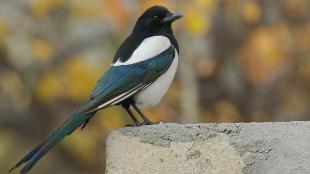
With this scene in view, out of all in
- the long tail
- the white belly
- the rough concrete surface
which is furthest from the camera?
the white belly

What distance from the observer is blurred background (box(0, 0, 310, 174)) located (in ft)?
25.2

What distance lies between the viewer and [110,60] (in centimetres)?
768

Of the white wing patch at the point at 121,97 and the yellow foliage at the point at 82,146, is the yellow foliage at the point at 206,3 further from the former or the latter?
the white wing patch at the point at 121,97

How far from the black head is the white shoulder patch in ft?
0.24

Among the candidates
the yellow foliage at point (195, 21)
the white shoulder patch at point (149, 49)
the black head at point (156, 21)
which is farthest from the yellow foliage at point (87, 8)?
the white shoulder patch at point (149, 49)

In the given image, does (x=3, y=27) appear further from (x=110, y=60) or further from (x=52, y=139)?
(x=52, y=139)

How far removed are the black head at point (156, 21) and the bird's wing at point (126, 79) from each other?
0.15 meters

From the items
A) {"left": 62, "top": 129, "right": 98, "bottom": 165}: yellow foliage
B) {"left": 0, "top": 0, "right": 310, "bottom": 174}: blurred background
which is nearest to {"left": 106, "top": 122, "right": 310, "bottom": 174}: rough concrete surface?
{"left": 0, "top": 0, "right": 310, "bottom": 174}: blurred background

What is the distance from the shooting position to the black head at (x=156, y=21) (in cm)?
382

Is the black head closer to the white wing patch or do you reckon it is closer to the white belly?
the white belly

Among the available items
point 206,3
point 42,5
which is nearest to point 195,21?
point 206,3

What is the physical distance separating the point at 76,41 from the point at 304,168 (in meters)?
5.35

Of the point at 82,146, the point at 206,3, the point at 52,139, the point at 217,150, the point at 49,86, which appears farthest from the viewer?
the point at 82,146

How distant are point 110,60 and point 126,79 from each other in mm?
4241
